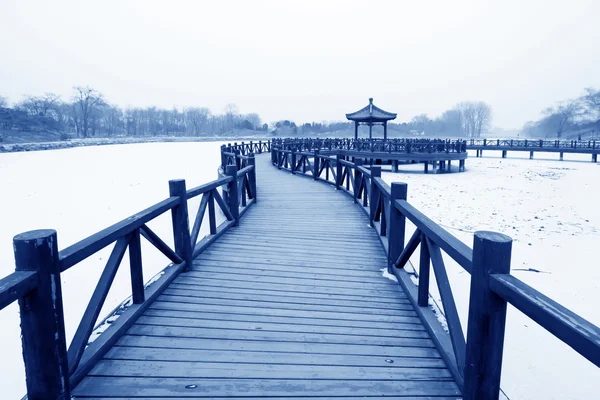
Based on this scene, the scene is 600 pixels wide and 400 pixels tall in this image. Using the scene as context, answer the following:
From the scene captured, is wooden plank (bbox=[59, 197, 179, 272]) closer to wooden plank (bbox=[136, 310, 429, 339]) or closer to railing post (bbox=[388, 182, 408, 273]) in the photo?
wooden plank (bbox=[136, 310, 429, 339])

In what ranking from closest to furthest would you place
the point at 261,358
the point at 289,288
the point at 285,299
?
the point at 261,358, the point at 285,299, the point at 289,288

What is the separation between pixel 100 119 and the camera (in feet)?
361

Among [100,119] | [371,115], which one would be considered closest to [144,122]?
[100,119]

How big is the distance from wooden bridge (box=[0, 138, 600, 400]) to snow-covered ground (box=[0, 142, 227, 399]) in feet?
12.8

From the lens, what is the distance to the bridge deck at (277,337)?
284cm

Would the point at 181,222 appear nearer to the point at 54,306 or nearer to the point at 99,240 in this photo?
the point at 99,240

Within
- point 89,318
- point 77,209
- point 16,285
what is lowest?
point 77,209

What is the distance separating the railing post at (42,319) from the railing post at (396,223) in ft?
12.1

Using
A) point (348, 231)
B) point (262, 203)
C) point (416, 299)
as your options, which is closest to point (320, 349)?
point (416, 299)

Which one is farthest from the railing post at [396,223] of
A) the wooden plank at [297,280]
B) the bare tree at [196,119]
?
the bare tree at [196,119]

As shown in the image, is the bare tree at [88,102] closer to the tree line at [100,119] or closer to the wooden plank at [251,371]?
the tree line at [100,119]

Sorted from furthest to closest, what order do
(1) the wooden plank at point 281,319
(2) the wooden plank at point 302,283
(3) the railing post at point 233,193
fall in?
1. (3) the railing post at point 233,193
2. (2) the wooden plank at point 302,283
3. (1) the wooden plank at point 281,319

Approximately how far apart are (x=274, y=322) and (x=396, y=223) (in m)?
2.06

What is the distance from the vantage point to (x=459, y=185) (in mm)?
23453
